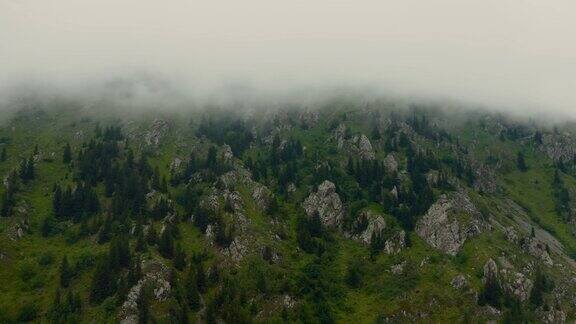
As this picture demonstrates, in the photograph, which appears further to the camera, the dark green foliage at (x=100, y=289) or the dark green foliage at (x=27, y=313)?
A: the dark green foliage at (x=100, y=289)

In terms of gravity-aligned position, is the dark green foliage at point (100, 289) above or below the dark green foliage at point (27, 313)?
above

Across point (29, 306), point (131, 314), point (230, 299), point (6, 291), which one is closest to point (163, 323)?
point (131, 314)

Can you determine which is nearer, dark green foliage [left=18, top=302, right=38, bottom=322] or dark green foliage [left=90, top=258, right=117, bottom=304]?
dark green foliage [left=18, top=302, right=38, bottom=322]

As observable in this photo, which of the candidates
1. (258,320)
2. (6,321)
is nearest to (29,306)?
(6,321)

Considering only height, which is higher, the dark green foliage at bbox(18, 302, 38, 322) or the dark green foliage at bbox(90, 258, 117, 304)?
the dark green foliage at bbox(90, 258, 117, 304)

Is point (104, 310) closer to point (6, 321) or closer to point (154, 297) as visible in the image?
point (154, 297)

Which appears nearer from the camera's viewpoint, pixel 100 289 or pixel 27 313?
pixel 27 313

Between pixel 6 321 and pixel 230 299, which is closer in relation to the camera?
pixel 6 321

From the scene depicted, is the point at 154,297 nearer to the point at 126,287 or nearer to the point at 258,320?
the point at 126,287

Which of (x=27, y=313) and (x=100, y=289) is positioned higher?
(x=100, y=289)
